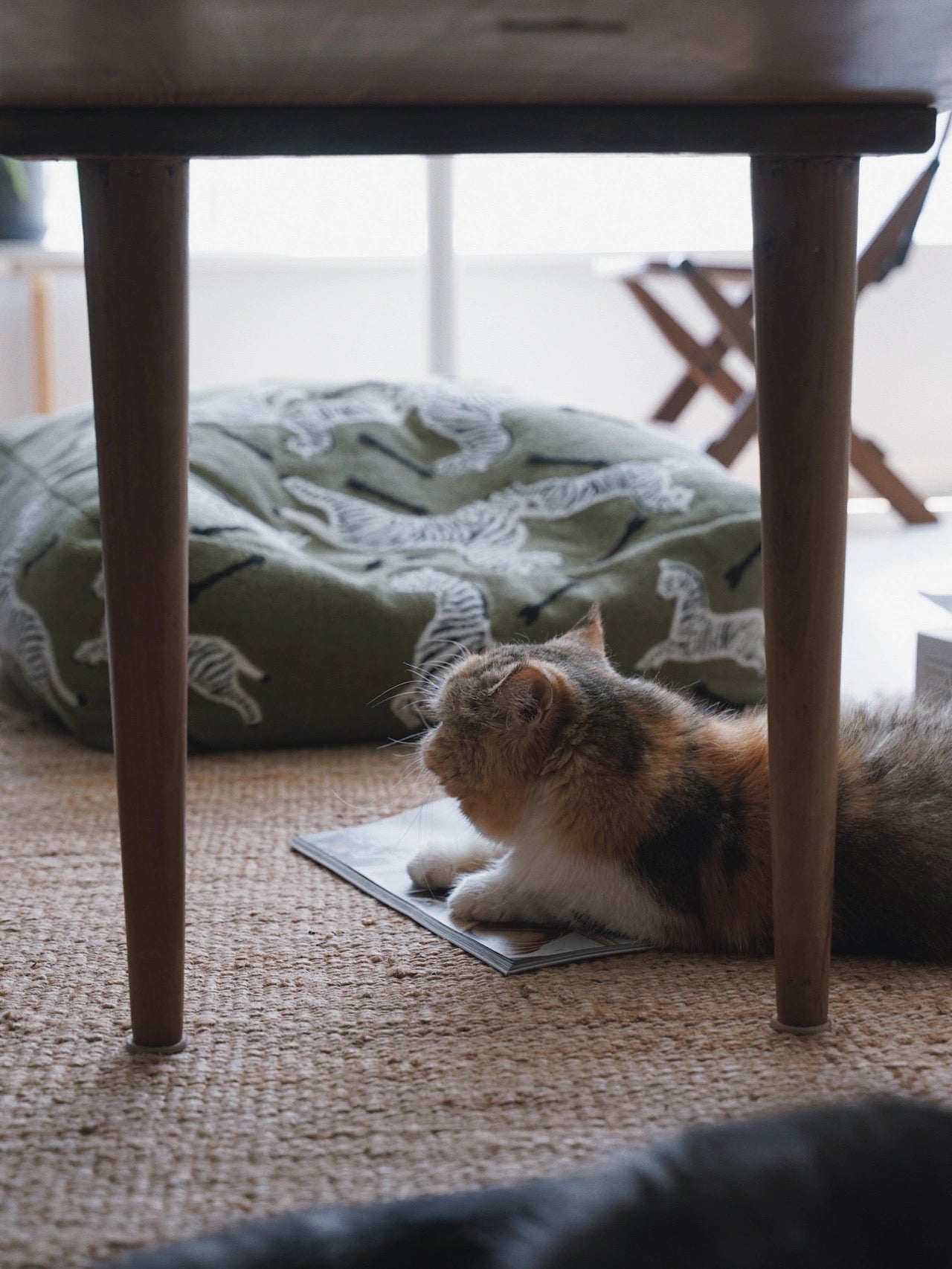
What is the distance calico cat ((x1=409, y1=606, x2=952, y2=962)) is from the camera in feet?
3.14

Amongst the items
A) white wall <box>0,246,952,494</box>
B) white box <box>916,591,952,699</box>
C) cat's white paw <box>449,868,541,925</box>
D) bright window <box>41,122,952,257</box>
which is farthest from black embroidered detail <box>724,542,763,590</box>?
white wall <box>0,246,952,494</box>

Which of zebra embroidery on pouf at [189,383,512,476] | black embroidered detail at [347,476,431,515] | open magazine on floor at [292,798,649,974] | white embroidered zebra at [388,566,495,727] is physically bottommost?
open magazine on floor at [292,798,649,974]

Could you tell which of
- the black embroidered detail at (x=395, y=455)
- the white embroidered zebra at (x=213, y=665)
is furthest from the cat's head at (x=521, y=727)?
the black embroidered detail at (x=395, y=455)

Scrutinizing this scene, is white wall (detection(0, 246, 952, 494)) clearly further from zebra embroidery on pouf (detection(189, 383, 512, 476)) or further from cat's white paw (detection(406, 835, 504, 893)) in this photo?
cat's white paw (detection(406, 835, 504, 893))

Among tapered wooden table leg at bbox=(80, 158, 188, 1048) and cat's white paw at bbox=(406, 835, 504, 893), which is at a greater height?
tapered wooden table leg at bbox=(80, 158, 188, 1048)

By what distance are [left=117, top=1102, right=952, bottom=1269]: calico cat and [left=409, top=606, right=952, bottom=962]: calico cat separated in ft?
1.31

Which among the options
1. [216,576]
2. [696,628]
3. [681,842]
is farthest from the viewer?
[696,628]

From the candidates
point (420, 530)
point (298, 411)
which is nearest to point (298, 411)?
point (298, 411)

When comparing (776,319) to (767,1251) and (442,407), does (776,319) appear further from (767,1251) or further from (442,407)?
(442,407)

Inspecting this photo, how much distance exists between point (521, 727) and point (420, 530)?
0.80 m

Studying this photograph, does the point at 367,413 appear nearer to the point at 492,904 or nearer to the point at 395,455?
the point at 395,455

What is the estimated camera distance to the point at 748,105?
2.45ft

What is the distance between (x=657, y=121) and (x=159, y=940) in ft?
1.81

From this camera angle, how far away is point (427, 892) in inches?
44.5
